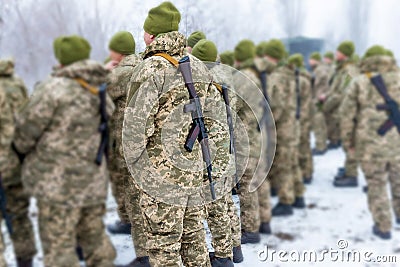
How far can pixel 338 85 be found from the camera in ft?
19.9

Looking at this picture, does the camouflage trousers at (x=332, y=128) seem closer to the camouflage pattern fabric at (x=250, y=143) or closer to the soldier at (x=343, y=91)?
the soldier at (x=343, y=91)

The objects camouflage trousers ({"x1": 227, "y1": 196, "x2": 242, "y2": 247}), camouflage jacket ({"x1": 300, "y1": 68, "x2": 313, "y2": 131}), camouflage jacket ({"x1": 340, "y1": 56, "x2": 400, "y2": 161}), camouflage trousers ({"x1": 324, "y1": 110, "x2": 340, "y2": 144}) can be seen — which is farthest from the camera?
camouflage trousers ({"x1": 324, "y1": 110, "x2": 340, "y2": 144})

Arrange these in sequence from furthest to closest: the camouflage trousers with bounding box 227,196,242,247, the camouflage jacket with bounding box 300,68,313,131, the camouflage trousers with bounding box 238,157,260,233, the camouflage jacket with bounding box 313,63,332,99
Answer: the camouflage jacket with bounding box 313,63,332,99 < the camouflage jacket with bounding box 300,68,313,131 < the camouflage trousers with bounding box 238,157,260,233 < the camouflage trousers with bounding box 227,196,242,247

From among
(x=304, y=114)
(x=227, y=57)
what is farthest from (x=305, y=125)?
(x=227, y=57)

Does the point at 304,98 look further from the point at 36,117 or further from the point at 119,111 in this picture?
the point at 36,117

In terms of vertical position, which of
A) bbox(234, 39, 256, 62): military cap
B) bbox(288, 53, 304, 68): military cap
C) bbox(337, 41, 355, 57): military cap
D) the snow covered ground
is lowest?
the snow covered ground

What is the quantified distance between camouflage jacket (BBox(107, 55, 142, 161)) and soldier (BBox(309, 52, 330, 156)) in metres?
4.97

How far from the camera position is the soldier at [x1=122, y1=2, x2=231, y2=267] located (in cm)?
204

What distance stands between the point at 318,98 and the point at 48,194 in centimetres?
569

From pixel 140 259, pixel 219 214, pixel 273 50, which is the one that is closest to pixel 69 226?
pixel 140 259

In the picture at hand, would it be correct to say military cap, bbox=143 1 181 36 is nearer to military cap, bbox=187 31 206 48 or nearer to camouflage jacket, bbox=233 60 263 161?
military cap, bbox=187 31 206 48

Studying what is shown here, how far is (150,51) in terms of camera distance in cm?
212

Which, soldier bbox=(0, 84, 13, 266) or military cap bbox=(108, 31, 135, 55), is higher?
military cap bbox=(108, 31, 135, 55)

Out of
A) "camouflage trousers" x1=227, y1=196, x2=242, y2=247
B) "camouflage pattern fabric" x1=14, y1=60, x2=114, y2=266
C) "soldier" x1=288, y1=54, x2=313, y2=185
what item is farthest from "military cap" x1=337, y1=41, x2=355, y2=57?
"camouflage pattern fabric" x1=14, y1=60, x2=114, y2=266
